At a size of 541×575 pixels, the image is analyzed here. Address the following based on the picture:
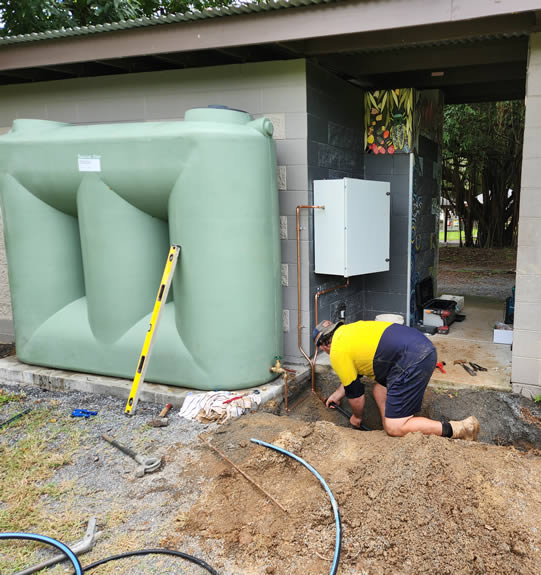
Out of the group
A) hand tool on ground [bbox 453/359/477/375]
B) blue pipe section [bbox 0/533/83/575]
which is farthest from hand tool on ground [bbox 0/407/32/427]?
hand tool on ground [bbox 453/359/477/375]

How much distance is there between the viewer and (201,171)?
471 centimetres

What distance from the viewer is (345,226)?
5449mm

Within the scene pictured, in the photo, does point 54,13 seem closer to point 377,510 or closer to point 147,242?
point 147,242

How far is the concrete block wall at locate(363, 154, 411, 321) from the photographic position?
261 inches

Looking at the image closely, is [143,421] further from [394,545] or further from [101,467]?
[394,545]

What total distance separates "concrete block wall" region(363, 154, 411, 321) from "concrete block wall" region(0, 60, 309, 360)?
1.67m

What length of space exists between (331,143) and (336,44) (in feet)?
3.56

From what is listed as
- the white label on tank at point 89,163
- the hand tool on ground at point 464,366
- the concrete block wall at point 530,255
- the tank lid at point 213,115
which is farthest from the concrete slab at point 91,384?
the tank lid at point 213,115

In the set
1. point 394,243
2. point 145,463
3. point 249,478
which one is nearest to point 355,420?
point 249,478

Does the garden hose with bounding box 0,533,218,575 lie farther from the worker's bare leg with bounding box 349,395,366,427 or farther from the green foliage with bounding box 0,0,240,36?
the green foliage with bounding box 0,0,240,36

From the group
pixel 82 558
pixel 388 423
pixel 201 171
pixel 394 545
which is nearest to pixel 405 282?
pixel 388 423

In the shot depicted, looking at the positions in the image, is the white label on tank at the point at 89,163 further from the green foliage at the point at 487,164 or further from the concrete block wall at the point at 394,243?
the green foliage at the point at 487,164

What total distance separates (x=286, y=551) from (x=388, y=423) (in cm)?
170

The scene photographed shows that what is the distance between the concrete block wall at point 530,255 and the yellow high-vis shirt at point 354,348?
1.44 m
